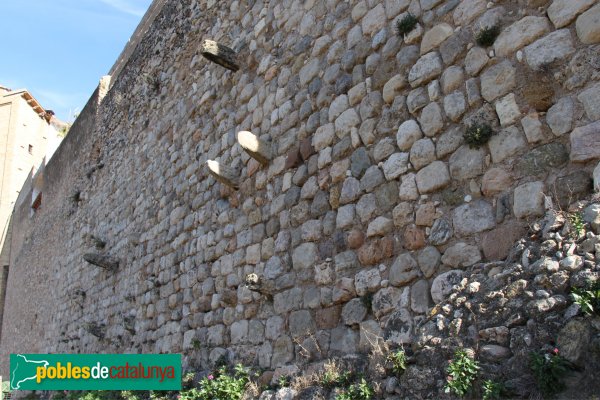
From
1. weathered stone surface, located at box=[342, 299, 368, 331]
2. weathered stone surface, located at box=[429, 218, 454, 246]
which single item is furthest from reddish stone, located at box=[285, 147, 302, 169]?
weathered stone surface, located at box=[429, 218, 454, 246]

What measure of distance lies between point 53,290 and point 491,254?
36.8 ft

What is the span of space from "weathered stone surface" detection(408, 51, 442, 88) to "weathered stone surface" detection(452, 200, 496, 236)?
0.87 meters

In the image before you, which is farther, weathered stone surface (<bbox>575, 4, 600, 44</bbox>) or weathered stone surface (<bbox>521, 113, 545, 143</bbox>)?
weathered stone surface (<bbox>521, 113, 545, 143</bbox>)

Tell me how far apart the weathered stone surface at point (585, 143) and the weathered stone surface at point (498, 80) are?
1.58ft

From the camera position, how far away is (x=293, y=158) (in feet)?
15.1

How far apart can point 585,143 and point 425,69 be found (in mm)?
1177

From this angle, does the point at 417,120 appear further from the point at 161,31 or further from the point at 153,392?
the point at 161,31

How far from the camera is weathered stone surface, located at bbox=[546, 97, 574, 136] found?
9.06 feet

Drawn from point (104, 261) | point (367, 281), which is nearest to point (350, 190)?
point (367, 281)

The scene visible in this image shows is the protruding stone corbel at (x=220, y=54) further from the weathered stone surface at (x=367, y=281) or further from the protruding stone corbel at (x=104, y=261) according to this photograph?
the protruding stone corbel at (x=104, y=261)

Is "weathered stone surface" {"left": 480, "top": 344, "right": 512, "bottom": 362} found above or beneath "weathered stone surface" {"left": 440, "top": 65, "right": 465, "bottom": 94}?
beneath

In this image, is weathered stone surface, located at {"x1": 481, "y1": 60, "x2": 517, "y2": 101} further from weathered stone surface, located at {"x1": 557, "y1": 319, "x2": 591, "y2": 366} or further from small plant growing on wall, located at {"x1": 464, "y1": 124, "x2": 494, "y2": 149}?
weathered stone surface, located at {"x1": 557, "y1": 319, "x2": 591, "y2": 366}

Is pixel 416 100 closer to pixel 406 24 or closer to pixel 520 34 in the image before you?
pixel 406 24
